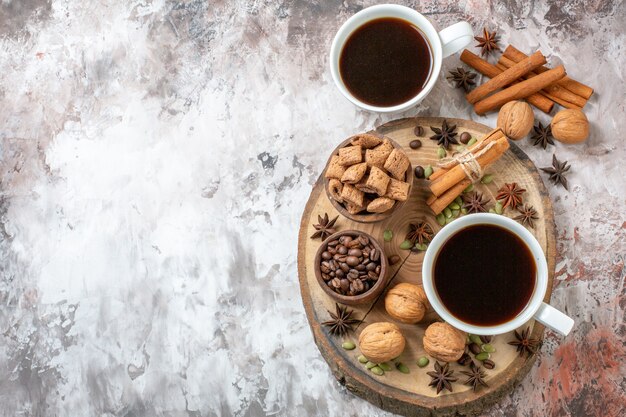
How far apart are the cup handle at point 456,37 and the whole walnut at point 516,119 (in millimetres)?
264

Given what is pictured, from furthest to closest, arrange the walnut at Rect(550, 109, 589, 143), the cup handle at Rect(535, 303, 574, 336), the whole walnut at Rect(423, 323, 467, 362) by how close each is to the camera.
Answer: the walnut at Rect(550, 109, 589, 143)
the whole walnut at Rect(423, 323, 467, 362)
the cup handle at Rect(535, 303, 574, 336)

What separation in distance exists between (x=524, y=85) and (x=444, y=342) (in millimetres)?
902

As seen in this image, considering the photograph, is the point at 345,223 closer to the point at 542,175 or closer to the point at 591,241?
the point at 542,175

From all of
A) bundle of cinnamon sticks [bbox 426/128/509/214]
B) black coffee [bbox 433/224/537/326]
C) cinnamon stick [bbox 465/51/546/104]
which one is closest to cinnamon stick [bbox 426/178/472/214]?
bundle of cinnamon sticks [bbox 426/128/509/214]

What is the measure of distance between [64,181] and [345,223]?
1.09 metres

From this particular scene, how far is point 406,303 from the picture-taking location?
201 centimetres

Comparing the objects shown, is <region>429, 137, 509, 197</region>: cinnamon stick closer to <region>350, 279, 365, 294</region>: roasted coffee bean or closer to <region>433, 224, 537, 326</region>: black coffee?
<region>433, 224, 537, 326</region>: black coffee

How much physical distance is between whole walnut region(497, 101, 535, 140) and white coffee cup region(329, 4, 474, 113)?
263 millimetres

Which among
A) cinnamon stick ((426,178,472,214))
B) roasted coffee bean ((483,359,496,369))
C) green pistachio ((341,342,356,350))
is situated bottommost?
roasted coffee bean ((483,359,496,369))

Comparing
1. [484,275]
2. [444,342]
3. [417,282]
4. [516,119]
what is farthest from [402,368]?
[516,119]

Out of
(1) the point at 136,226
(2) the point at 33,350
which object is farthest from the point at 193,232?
(2) the point at 33,350

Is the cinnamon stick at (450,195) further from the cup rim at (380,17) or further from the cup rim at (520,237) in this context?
the cup rim at (380,17)

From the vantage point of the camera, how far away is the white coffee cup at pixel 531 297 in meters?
1.91

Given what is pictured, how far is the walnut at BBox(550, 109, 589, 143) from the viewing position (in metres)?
2.20
